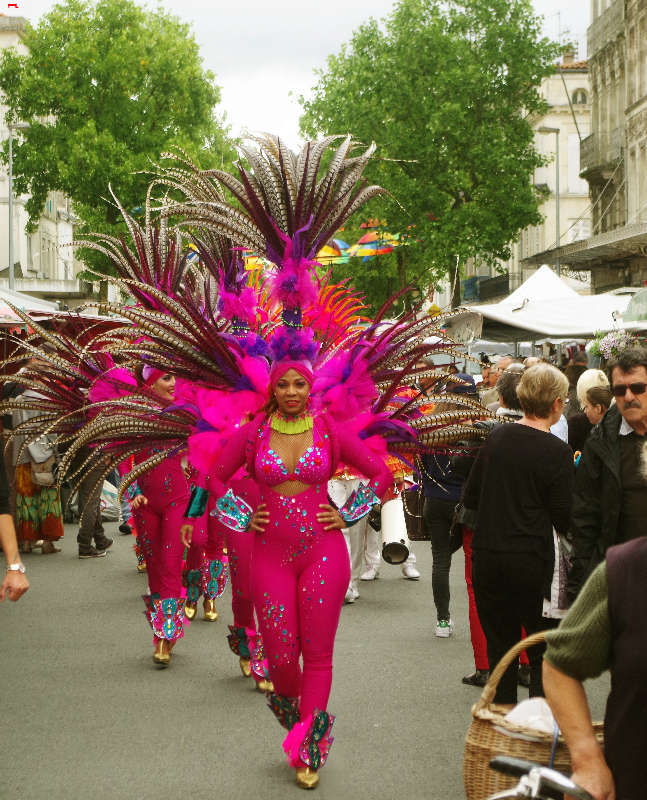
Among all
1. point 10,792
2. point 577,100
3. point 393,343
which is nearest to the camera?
point 10,792

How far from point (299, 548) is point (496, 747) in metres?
2.43

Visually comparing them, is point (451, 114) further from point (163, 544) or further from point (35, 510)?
point (163, 544)

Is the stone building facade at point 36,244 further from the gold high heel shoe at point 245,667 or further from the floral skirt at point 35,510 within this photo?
the gold high heel shoe at point 245,667

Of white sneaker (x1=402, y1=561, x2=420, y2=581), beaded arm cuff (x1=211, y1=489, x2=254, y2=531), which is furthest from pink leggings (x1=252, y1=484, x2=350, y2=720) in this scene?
white sneaker (x1=402, y1=561, x2=420, y2=581)

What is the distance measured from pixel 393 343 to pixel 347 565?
3.87ft

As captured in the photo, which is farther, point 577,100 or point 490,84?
point 577,100

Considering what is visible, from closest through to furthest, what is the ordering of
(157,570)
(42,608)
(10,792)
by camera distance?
(10,792), (157,570), (42,608)

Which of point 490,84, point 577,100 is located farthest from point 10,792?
point 577,100

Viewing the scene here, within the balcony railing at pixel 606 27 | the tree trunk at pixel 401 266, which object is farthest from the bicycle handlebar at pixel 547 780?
the tree trunk at pixel 401 266

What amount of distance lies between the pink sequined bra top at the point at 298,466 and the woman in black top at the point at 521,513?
892 mm

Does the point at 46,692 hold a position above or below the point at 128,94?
below

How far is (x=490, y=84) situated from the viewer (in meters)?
41.8

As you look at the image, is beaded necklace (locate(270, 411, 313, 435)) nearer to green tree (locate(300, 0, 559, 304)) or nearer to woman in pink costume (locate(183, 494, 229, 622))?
woman in pink costume (locate(183, 494, 229, 622))

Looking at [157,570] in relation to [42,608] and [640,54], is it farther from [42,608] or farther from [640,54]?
[640,54]
